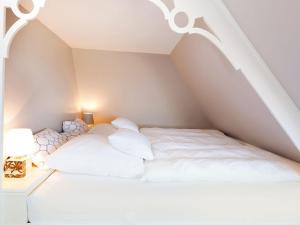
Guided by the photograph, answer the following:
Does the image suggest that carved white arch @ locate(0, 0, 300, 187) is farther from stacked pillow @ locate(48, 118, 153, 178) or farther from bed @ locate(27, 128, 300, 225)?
stacked pillow @ locate(48, 118, 153, 178)

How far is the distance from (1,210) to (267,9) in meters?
1.78

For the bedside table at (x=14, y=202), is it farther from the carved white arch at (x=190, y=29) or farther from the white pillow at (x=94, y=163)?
the carved white arch at (x=190, y=29)

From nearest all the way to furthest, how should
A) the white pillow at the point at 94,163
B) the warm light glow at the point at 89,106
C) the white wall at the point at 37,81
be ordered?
the white pillow at the point at 94,163, the white wall at the point at 37,81, the warm light glow at the point at 89,106

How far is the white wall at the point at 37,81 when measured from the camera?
5.77 feet

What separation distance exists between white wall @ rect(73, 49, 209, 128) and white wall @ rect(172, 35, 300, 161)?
24.1 inches

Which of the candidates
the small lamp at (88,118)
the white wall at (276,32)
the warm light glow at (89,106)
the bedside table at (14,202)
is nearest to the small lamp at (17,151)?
the bedside table at (14,202)

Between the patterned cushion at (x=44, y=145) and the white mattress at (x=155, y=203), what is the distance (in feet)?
0.72

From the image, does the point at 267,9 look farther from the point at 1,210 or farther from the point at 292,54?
the point at 1,210

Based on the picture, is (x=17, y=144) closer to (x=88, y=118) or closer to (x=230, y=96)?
(x=230, y=96)

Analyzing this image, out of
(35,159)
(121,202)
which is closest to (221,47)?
(121,202)

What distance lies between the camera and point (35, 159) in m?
1.62

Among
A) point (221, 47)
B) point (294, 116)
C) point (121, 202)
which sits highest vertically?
point (221, 47)

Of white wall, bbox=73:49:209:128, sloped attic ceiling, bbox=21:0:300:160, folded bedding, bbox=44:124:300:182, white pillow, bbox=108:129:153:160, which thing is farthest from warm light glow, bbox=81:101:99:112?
white pillow, bbox=108:129:153:160

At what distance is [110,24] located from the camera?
237 centimetres
